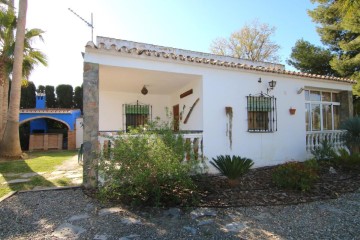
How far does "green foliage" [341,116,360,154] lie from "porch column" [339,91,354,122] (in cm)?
197

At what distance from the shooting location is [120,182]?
449 cm

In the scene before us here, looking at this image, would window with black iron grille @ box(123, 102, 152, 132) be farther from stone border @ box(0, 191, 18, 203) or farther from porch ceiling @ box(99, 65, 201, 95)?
stone border @ box(0, 191, 18, 203)

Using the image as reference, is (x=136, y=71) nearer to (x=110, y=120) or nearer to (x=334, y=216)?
(x=110, y=120)

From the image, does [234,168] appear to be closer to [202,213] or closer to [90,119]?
[202,213]

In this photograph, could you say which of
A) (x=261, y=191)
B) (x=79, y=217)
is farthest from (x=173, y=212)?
(x=261, y=191)

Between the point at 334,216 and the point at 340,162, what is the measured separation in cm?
450

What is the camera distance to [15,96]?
11477 millimetres

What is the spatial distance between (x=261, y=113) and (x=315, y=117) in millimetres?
3199

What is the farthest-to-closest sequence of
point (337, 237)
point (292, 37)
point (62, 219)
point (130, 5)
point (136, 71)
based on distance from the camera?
point (292, 37) → point (130, 5) → point (136, 71) → point (62, 219) → point (337, 237)

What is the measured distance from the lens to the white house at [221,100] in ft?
20.4

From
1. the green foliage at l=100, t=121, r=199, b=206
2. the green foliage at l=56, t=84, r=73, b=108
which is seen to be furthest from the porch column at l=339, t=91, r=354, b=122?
the green foliage at l=56, t=84, r=73, b=108

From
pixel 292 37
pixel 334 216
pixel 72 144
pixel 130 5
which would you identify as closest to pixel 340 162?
pixel 334 216

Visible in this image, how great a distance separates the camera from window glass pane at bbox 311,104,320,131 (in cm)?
959

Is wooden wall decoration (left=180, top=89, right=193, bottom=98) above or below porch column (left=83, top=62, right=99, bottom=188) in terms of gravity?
above
